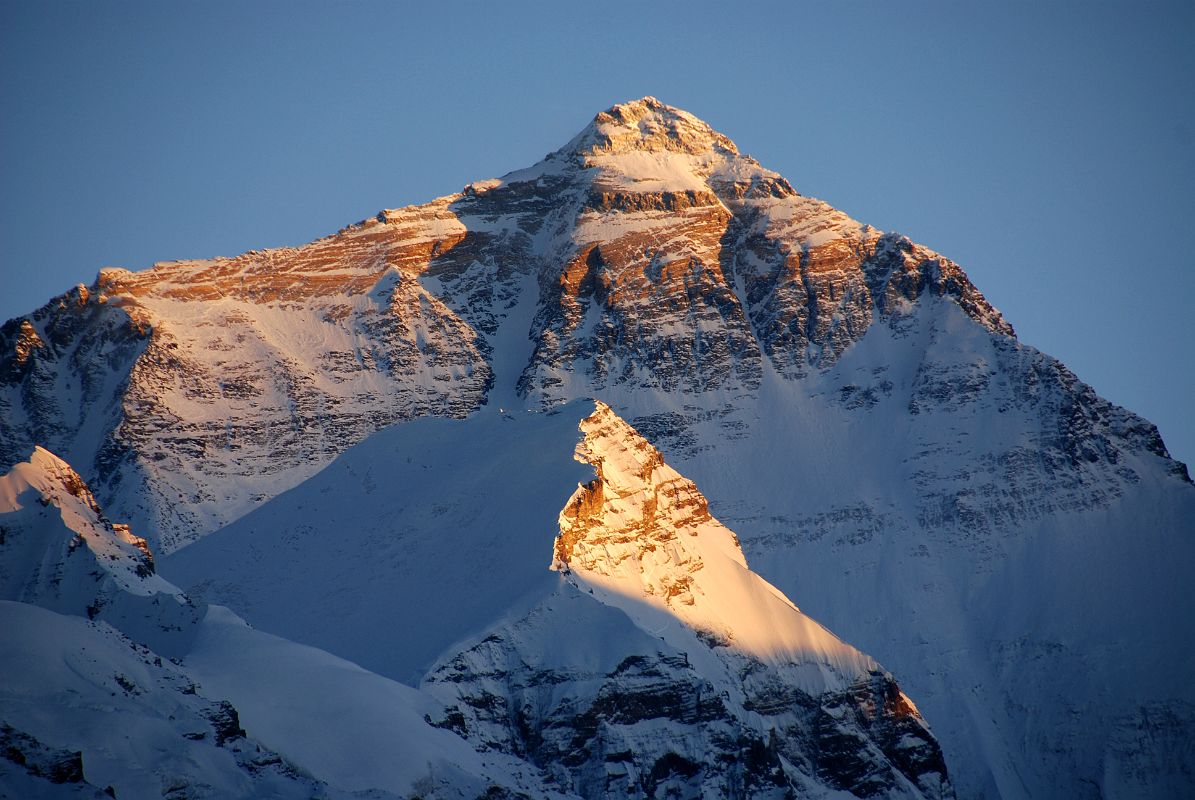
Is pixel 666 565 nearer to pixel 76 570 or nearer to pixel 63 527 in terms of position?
pixel 76 570

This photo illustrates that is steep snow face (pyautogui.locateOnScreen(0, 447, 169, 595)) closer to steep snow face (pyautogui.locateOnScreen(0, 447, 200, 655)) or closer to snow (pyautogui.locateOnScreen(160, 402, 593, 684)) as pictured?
steep snow face (pyautogui.locateOnScreen(0, 447, 200, 655))

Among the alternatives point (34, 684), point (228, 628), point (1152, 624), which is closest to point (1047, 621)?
point (1152, 624)

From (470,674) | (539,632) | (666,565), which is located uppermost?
(666,565)

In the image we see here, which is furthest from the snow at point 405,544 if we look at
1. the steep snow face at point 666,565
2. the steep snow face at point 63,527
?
the steep snow face at point 63,527

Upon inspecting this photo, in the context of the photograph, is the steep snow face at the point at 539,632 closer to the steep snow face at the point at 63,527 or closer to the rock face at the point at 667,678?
the rock face at the point at 667,678

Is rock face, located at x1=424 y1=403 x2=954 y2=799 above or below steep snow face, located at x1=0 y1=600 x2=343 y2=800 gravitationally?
above

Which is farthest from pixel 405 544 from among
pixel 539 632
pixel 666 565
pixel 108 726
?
pixel 108 726

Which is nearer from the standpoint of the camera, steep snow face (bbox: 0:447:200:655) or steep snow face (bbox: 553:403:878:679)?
steep snow face (bbox: 0:447:200:655)

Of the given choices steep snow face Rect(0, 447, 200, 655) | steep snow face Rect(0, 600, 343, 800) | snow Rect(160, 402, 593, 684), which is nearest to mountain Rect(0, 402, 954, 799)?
steep snow face Rect(0, 600, 343, 800)

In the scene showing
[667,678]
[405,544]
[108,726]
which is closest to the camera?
[108,726]

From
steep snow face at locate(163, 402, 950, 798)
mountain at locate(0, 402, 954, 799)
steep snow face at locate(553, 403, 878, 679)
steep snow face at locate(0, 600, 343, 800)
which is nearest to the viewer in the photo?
steep snow face at locate(0, 600, 343, 800)
